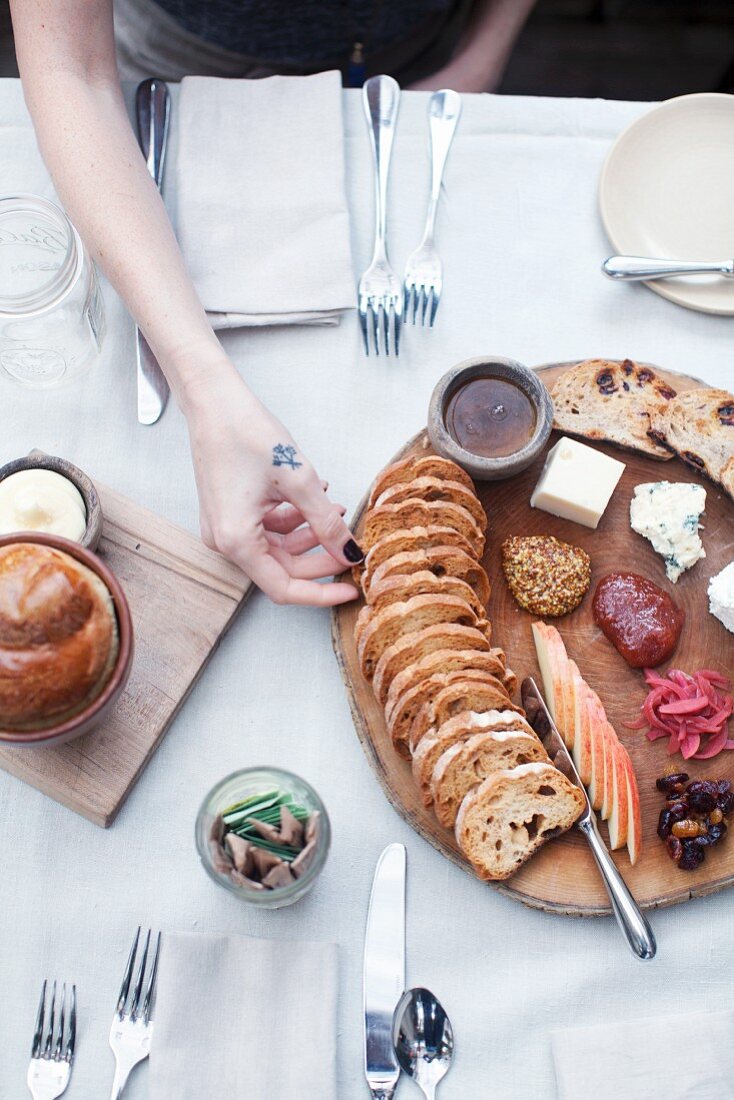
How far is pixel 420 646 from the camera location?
2094 millimetres

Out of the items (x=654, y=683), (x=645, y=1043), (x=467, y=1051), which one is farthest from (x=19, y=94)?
(x=645, y=1043)

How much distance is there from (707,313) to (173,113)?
154cm

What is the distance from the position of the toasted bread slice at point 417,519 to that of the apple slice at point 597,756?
1.52ft

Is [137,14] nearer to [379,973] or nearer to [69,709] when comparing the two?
[69,709]

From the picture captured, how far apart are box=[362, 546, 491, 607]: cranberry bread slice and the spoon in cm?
89

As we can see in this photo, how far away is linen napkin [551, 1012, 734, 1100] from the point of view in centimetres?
202

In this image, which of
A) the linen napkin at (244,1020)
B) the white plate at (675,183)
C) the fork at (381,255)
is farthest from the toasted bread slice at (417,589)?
the white plate at (675,183)

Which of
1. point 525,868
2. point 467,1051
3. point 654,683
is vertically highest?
point 654,683

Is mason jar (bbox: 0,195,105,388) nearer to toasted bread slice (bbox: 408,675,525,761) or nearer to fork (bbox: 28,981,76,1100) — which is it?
toasted bread slice (bbox: 408,675,525,761)

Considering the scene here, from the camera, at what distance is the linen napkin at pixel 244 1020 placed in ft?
6.55

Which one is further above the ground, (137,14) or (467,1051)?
(137,14)

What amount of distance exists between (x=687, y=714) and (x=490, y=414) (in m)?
0.84

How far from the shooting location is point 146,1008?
204cm

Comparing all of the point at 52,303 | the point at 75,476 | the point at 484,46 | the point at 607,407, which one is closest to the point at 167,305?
the point at 52,303
